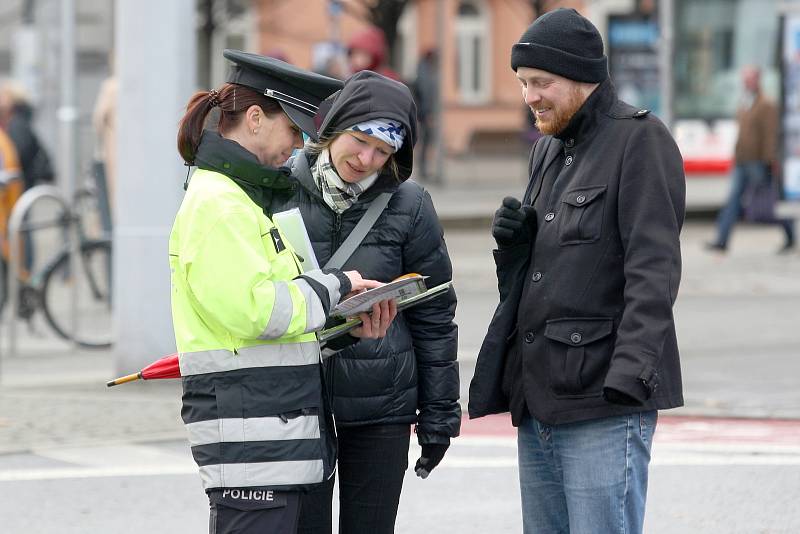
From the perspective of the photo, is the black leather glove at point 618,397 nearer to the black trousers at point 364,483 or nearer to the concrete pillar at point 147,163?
the black trousers at point 364,483

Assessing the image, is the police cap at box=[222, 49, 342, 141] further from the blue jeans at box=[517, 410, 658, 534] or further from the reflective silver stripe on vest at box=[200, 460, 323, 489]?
the blue jeans at box=[517, 410, 658, 534]

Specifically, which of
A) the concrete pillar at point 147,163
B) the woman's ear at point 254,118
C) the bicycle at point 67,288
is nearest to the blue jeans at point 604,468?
the woman's ear at point 254,118

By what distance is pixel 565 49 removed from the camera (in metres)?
3.81

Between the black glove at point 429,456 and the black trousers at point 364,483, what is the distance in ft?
0.18

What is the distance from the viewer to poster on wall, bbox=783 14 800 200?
1786cm

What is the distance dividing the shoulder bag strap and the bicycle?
693cm

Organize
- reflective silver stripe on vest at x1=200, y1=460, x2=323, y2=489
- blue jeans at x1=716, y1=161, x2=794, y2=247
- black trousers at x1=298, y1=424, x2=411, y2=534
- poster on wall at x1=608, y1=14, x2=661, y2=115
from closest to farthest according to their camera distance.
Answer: reflective silver stripe on vest at x1=200, y1=460, x2=323, y2=489
black trousers at x1=298, y1=424, x2=411, y2=534
blue jeans at x1=716, y1=161, x2=794, y2=247
poster on wall at x1=608, y1=14, x2=661, y2=115

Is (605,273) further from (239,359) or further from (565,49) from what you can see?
(239,359)

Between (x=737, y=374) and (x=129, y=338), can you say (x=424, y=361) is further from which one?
(x=737, y=374)

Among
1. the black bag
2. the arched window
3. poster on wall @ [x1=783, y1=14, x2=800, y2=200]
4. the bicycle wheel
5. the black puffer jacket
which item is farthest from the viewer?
the arched window

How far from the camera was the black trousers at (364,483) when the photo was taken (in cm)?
409

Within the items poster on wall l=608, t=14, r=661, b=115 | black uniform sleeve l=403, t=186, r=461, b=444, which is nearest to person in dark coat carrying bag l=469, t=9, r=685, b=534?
black uniform sleeve l=403, t=186, r=461, b=444

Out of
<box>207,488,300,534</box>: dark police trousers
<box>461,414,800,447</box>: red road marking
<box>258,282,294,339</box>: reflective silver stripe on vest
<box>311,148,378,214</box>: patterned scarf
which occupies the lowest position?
<box>461,414,800,447</box>: red road marking

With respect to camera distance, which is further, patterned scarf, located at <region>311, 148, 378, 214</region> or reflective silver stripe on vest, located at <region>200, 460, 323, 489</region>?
patterned scarf, located at <region>311, 148, 378, 214</region>
